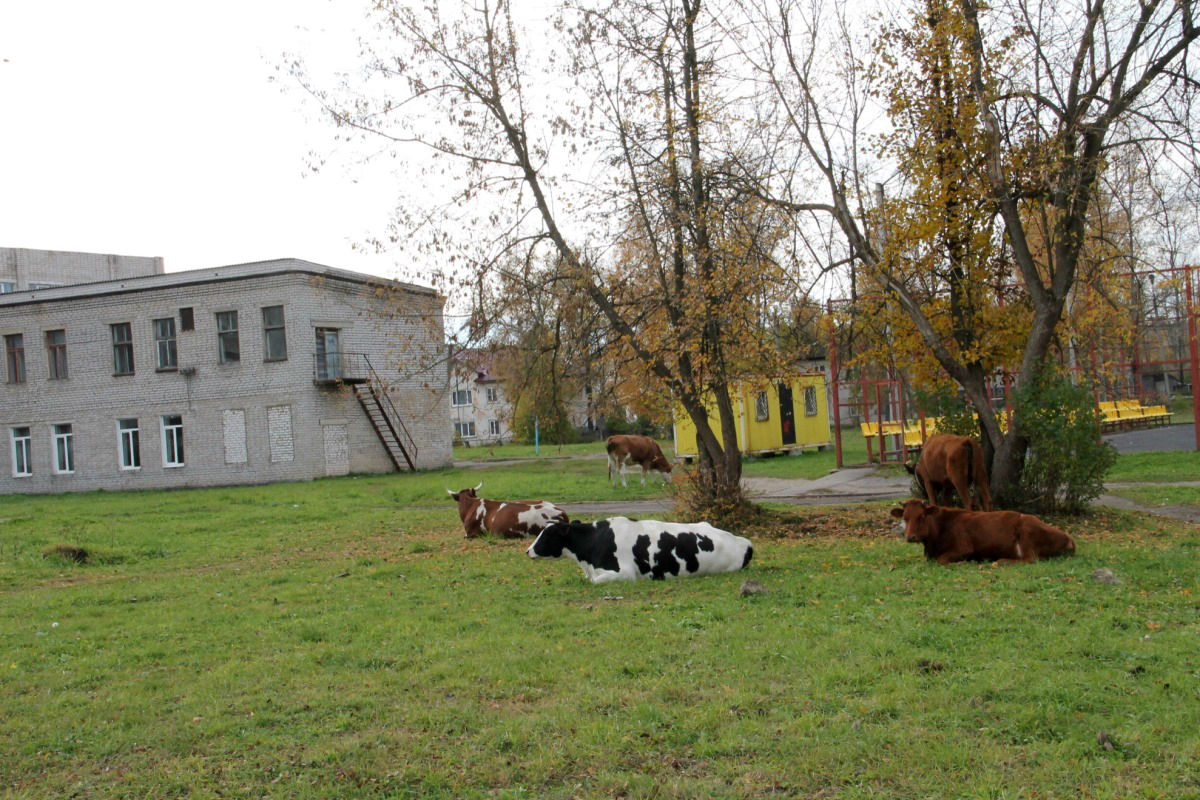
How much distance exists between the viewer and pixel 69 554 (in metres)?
14.8

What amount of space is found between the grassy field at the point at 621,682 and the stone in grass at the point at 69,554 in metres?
2.64

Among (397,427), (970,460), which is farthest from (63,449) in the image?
(970,460)

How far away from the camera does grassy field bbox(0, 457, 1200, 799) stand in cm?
479

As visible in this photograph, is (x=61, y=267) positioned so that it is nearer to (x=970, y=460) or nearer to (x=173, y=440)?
(x=173, y=440)

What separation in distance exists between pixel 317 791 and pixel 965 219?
41.9 ft

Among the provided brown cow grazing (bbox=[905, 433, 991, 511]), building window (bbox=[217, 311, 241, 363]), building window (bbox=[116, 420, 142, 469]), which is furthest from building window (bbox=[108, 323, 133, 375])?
brown cow grazing (bbox=[905, 433, 991, 511])

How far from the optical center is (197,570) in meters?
13.6

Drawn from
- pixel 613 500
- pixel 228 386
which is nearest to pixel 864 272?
pixel 613 500

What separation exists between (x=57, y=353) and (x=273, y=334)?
1018 centimetres

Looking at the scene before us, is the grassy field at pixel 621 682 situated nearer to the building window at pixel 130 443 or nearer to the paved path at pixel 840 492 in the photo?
the paved path at pixel 840 492

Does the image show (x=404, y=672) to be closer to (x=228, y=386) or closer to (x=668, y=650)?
(x=668, y=650)

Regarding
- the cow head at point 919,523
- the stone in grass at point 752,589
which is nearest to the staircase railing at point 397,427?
the cow head at point 919,523

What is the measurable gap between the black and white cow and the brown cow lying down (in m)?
1.83

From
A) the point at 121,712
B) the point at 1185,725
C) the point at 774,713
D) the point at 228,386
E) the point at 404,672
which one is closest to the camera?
the point at 1185,725
